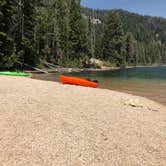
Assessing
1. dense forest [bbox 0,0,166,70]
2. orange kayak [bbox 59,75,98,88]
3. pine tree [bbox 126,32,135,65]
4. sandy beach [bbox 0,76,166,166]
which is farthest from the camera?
pine tree [bbox 126,32,135,65]

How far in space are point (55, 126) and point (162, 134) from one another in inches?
151

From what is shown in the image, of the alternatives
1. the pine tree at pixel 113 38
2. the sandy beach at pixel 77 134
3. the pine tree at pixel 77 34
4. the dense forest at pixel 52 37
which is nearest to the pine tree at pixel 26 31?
the dense forest at pixel 52 37

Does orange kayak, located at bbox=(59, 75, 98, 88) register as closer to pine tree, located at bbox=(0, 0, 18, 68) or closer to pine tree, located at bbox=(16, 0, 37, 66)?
pine tree, located at bbox=(0, 0, 18, 68)

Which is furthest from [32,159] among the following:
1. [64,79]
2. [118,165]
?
[64,79]

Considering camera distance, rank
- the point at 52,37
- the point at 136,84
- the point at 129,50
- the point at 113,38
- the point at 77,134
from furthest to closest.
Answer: the point at 129,50
the point at 113,38
the point at 52,37
the point at 136,84
the point at 77,134

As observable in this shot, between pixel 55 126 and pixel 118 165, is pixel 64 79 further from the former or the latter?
pixel 118 165

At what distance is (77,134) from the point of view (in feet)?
33.8

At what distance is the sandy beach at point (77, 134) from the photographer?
327 inches

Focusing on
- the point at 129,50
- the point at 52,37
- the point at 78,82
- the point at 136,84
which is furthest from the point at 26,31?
the point at 129,50

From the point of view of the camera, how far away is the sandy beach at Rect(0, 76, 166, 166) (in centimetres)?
830

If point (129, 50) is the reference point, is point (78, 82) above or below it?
below

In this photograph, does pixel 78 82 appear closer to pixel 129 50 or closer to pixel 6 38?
pixel 6 38

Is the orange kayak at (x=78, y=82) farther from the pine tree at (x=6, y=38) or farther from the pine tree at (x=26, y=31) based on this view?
the pine tree at (x=26, y=31)

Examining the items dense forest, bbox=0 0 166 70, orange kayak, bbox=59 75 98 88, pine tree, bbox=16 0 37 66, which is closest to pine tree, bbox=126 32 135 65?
dense forest, bbox=0 0 166 70
